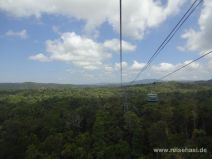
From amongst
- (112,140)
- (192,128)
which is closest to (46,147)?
(112,140)

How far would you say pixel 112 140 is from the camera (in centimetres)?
3978

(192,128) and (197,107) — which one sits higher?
(197,107)

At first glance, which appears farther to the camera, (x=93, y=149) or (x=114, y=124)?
(x=114, y=124)

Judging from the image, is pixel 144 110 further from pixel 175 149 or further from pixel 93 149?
pixel 175 149

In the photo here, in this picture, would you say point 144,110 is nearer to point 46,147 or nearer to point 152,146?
point 152,146

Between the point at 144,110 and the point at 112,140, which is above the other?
the point at 144,110

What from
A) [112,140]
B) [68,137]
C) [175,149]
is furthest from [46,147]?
[175,149]

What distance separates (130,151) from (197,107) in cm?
1295

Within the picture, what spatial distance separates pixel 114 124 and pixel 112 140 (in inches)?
153

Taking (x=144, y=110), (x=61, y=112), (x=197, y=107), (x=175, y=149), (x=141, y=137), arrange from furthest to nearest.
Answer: (x=61, y=112) < (x=144, y=110) < (x=197, y=107) < (x=141, y=137) < (x=175, y=149)

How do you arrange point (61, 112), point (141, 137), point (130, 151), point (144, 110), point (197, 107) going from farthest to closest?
point (61, 112) < point (144, 110) < point (197, 107) < point (141, 137) < point (130, 151)

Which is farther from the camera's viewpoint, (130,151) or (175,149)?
(130,151)

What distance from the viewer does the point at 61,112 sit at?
177ft

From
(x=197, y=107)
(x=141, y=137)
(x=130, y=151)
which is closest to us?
(x=130, y=151)
